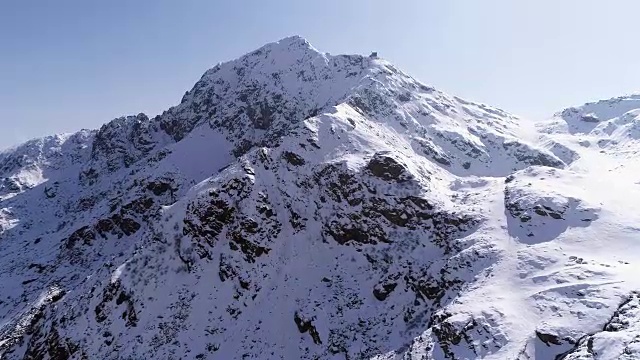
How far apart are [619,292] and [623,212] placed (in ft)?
57.5

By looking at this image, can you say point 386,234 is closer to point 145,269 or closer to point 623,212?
point 623,212

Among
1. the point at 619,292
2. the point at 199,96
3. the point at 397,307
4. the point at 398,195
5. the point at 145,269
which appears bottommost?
the point at 397,307

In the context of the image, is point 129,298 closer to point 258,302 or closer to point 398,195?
point 258,302

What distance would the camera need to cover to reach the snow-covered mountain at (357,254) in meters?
32.8

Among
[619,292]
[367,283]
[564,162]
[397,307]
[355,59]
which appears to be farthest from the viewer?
[355,59]

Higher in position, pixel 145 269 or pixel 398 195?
pixel 398 195

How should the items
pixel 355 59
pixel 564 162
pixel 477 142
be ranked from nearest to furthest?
pixel 564 162 → pixel 477 142 → pixel 355 59

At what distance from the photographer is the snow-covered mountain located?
3284 cm

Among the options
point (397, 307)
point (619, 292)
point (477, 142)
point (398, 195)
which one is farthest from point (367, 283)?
point (477, 142)

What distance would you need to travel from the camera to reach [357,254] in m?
49.2

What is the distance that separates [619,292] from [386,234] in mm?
23840

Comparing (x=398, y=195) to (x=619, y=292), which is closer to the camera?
(x=619, y=292)

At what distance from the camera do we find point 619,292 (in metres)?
29.8

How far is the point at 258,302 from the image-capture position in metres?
46.3
